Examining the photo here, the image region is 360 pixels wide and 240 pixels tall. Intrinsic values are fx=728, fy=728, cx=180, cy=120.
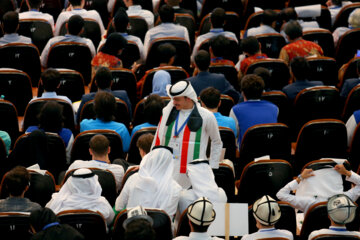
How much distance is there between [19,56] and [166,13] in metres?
2.23

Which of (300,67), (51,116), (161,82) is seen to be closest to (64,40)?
(161,82)

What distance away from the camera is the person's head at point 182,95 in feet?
21.9

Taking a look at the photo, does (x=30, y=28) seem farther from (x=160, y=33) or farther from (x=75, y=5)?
(x=160, y=33)

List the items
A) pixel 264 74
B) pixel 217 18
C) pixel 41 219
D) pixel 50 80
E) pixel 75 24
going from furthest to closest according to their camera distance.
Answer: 1. pixel 217 18
2. pixel 75 24
3. pixel 264 74
4. pixel 50 80
5. pixel 41 219

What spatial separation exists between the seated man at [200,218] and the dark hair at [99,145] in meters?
1.49

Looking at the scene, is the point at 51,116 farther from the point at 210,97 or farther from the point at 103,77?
the point at 210,97

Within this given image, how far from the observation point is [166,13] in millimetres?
10367

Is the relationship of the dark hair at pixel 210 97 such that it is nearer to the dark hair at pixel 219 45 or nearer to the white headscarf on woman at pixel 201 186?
the white headscarf on woman at pixel 201 186

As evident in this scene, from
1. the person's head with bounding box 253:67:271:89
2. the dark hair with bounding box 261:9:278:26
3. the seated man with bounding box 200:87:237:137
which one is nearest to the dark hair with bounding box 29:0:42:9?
the dark hair with bounding box 261:9:278:26

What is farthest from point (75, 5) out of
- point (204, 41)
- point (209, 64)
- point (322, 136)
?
point (322, 136)

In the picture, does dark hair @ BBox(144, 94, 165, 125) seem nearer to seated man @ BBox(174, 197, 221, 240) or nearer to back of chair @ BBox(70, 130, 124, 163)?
back of chair @ BBox(70, 130, 124, 163)

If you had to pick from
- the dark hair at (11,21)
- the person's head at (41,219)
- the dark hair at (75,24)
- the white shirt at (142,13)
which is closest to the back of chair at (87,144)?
the person's head at (41,219)

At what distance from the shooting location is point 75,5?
1085cm

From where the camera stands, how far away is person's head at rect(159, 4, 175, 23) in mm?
A: 10359
